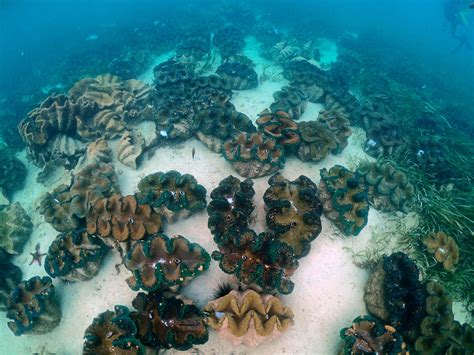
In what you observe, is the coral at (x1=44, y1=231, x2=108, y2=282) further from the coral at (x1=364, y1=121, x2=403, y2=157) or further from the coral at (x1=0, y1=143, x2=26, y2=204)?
the coral at (x1=364, y1=121, x2=403, y2=157)

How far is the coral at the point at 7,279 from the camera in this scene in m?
6.17

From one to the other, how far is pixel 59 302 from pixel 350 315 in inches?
223

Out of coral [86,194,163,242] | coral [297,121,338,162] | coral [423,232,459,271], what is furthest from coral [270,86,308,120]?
coral [86,194,163,242]

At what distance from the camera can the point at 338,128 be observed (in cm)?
842

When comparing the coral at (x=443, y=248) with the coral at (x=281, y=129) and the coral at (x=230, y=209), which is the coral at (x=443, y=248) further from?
the coral at (x=230, y=209)

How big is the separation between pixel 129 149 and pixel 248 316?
5398mm

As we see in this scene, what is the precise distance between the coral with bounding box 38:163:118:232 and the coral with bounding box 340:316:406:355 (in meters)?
5.33

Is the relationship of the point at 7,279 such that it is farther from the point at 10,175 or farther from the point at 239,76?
the point at 239,76

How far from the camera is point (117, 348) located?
4430 millimetres

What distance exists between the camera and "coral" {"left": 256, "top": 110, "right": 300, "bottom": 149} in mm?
7234

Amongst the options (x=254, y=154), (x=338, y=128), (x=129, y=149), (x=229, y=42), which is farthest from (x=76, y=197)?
(x=229, y=42)

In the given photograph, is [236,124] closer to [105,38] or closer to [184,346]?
[184,346]

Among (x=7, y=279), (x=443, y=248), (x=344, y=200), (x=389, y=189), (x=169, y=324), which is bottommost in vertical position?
(x=7, y=279)

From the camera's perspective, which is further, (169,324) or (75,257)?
(75,257)
